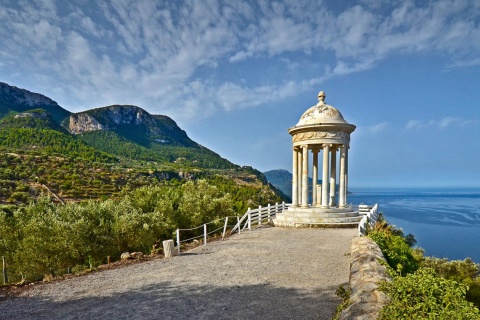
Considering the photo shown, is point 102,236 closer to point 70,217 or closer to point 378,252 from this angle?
point 70,217

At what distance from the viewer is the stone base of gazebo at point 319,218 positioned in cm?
1540

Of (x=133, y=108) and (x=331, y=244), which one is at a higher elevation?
(x=133, y=108)

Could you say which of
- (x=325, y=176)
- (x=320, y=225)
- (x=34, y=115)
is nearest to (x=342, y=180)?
(x=325, y=176)

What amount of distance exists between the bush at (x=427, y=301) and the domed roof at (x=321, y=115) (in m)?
14.0

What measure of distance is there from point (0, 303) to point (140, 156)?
425 ft

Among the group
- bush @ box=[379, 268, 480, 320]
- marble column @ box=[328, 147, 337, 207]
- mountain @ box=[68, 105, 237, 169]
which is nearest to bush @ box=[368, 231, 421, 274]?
bush @ box=[379, 268, 480, 320]

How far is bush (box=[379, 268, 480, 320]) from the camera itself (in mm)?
2599

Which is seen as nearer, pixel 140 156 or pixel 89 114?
pixel 140 156

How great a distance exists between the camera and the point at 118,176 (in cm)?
6569

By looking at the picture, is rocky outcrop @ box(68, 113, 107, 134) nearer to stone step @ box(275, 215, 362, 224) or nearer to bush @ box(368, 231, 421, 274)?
stone step @ box(275, 215, 362, 224)

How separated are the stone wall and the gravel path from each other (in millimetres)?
794

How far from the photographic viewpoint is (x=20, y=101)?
499 feet

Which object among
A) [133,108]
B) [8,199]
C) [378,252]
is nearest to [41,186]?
[8,199]

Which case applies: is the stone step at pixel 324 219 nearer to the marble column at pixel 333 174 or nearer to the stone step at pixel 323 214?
the stone step at pixel 323 214
